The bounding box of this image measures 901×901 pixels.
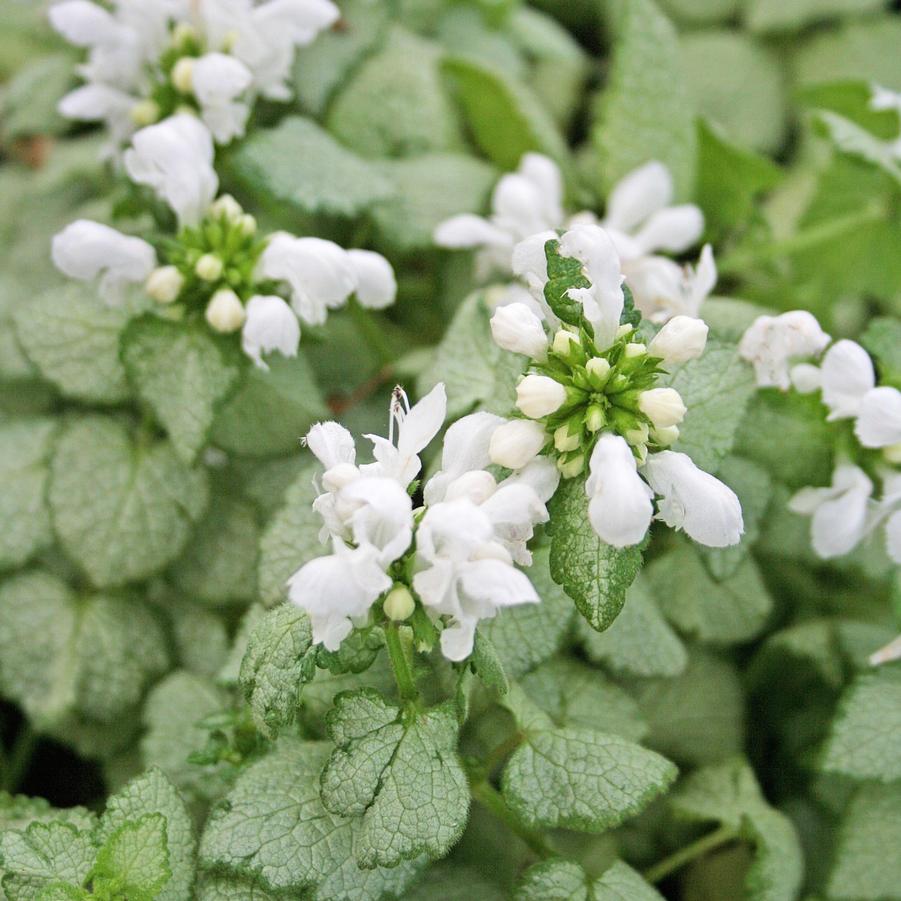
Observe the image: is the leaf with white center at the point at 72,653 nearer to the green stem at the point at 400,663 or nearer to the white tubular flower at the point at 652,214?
the green stem at the point at 400,663

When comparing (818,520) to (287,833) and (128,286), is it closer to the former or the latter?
(287,833)

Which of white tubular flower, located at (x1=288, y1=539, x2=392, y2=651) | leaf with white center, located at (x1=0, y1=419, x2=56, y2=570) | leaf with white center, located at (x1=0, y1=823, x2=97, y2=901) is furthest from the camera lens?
leaf with white center, located at (x1=0, y1=419, x2=56, y2=570)

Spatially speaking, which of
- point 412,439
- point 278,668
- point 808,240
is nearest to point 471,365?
point 412,439

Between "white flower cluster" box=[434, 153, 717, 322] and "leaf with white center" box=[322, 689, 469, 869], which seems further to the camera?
"white flower cluster" box=[434, 153, 717, 322]

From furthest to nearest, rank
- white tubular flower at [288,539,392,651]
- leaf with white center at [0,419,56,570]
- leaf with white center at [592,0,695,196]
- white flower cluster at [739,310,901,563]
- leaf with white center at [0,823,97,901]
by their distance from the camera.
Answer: leaf with white center at [592,0,695,196]
leaf with white center at [0,419,56,570]
white flower cluster at [739,310,901,563]
leaf with white center at [0,823,97,901]
white tubular flower at [288,539,392,651]

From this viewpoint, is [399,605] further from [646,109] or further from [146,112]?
[646,109]

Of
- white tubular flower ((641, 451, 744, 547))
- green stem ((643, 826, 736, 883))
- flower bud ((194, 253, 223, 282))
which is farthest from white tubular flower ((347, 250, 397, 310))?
green stem ((643, 826, 736, 883))

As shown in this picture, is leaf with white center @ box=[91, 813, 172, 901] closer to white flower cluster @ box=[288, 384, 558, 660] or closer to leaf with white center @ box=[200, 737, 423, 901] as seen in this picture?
leaf with white center @ box=[200, 737, 423, 901]
